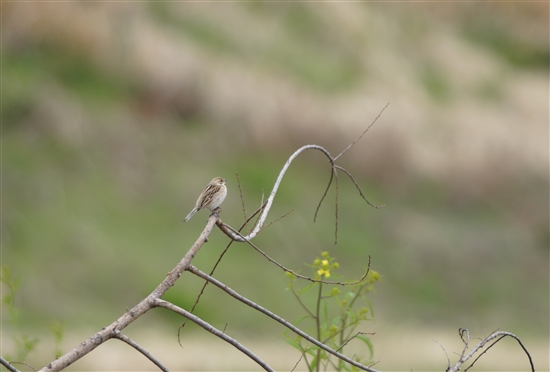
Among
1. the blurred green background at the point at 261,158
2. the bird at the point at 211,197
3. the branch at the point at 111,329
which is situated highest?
the blurred green background at the point at 261,158

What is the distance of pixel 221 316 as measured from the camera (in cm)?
1009

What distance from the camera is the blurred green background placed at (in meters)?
10.3

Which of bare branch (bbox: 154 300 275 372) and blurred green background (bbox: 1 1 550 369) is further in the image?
blurred green background (bbox: 1 1 550 369)

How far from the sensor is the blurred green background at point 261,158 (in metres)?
10.3

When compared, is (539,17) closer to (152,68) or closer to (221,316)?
(152,68)

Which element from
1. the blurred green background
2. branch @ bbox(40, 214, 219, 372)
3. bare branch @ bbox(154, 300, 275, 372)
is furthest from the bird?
the blurred green background

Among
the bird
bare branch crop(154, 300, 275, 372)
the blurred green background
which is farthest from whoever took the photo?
the blurred green background

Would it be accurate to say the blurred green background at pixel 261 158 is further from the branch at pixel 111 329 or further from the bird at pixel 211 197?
the branch at pixel 111 329

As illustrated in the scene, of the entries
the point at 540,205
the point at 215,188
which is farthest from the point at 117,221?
the point at 540,205

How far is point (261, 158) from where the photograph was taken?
12.9 meters

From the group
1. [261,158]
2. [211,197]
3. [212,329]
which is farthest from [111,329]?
[261,158]

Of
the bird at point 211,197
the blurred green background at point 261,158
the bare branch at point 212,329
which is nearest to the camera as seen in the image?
the bare branch at point 212,329

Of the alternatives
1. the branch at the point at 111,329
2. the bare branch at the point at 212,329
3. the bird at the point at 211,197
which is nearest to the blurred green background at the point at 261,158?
the bird at the point at 211,197

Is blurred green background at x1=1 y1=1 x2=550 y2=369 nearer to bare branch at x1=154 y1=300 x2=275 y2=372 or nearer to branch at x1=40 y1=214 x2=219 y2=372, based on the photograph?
branch at x1=40 y1=214 x2=219 y2=372
